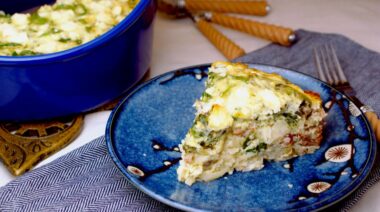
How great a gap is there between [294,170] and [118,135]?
392 millimetres

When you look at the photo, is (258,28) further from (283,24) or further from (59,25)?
(59,25)

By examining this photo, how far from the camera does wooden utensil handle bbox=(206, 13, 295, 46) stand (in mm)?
1673

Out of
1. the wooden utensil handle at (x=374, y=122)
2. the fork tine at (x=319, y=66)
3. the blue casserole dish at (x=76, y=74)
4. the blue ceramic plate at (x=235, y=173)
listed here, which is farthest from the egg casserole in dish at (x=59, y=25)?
the wooden utensil handle at (x=374, y=122)

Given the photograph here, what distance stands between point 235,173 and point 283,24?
930 millimetres

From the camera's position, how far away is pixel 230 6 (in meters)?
1.91

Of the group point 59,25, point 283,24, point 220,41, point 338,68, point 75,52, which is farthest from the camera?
point 283,24

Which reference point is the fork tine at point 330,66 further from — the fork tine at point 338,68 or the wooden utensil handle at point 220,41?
the wooden utensil handle at point 220,41

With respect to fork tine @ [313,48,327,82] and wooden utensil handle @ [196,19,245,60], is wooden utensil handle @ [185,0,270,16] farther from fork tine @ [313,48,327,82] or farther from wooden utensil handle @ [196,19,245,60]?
fork tine @ [313,48,327,82]

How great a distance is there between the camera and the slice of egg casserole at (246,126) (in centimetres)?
108

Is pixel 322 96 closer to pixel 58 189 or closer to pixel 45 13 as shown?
pixel 58 189

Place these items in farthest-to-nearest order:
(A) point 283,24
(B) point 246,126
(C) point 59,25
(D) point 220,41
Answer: (A) point 283,24 < (D) point 220,41 < (C) point 59,25 < (B) point 246,126

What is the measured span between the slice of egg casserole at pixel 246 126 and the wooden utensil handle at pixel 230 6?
75 cm

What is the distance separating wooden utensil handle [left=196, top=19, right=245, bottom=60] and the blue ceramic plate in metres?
0.29

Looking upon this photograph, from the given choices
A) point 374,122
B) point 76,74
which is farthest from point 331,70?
point 76,74
